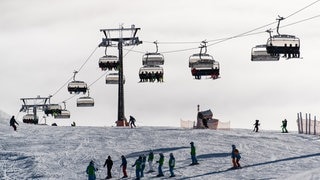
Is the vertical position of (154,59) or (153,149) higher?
(154,59)

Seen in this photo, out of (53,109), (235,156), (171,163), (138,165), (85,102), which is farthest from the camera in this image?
(53,109)

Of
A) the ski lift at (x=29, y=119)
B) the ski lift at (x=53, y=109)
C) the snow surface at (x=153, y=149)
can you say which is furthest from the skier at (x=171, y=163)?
the ski lift at (x=29, y=119)

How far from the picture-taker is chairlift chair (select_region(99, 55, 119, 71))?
7444 cm

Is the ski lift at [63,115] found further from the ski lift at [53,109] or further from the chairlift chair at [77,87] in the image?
the chairlift chair at [77,87]

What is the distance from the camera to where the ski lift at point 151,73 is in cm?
6600

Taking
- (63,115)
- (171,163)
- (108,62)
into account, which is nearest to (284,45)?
(171,163)

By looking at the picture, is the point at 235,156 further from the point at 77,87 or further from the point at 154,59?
the point at 77,87

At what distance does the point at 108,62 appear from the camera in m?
74.5

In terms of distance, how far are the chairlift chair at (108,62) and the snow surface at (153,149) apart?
11.9 meters

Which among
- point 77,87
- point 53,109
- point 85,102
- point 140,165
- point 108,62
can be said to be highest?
point 108,62

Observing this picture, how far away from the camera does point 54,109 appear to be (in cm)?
9869

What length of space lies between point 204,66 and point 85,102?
28630 millimetres

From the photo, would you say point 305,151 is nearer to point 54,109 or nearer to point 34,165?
point 34,165

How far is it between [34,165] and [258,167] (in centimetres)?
1207
